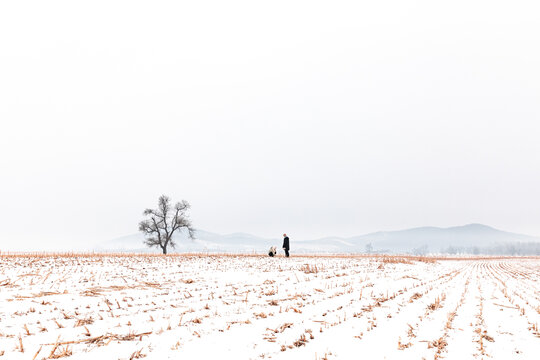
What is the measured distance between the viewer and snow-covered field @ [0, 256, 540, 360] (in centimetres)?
671

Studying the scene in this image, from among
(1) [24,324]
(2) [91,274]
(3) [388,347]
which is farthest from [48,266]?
(3) [388,347]

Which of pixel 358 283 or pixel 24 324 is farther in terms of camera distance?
pixel 358 283

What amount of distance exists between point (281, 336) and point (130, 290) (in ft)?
26.1

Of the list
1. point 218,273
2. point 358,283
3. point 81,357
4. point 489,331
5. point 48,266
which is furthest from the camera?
point 48,266

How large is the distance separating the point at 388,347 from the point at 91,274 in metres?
15.4

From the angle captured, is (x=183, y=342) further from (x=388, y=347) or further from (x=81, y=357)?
(x=388, y=347)

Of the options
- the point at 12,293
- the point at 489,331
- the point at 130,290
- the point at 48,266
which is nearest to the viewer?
the point at 489,331

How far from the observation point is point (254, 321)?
882cm

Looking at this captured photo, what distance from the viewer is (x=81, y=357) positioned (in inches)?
243

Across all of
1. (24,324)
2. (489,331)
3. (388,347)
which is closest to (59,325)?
(24,324)

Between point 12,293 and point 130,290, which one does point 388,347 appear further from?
point 12,293

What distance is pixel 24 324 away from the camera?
7.91 metres

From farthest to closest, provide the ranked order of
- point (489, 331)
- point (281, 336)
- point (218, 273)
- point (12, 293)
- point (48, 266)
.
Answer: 1. point (48, 266)
2. point (218, 273)
3. point (12, 293)
4. point (489, 331)
5. point (281, 336)

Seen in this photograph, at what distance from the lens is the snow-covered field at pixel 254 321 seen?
6707mm
